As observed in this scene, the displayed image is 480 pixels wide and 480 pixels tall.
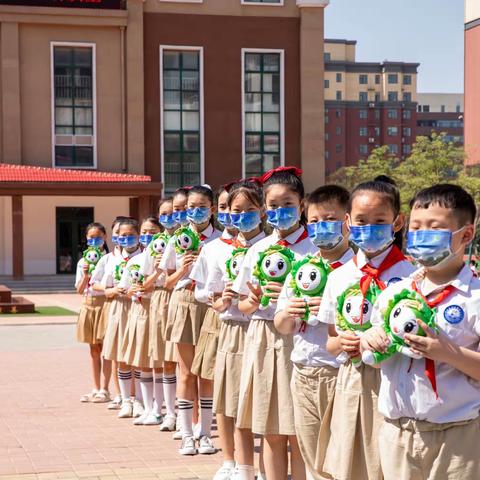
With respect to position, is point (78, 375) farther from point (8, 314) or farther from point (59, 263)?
point (59, 263)

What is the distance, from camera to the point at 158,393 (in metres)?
9.91

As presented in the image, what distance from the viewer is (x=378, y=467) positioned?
4582mm

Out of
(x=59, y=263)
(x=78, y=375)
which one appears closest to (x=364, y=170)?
(x=59, y=263)

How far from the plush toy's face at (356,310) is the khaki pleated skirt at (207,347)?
11.2ft

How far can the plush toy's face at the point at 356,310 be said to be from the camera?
4.48m

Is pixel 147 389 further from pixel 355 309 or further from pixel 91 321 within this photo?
pixel 355 309

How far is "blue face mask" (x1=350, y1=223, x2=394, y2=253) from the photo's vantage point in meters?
4.55

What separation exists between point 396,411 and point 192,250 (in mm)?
4714

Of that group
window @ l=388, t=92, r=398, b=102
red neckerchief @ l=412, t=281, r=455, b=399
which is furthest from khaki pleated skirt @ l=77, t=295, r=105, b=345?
window @ l=388, t=92, r=398, b=102

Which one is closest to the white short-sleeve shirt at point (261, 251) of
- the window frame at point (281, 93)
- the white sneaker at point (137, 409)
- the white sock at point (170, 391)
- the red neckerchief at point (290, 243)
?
the red neckerchief at point (290, 243)

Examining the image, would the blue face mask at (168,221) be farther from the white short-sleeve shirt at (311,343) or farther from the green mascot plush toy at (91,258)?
the white short-sleeve shirt at (311,343)

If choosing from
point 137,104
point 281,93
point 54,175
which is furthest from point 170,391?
point 281,93

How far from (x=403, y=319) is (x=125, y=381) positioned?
6946 mm

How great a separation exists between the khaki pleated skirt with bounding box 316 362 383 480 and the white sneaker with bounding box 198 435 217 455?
3595mm
